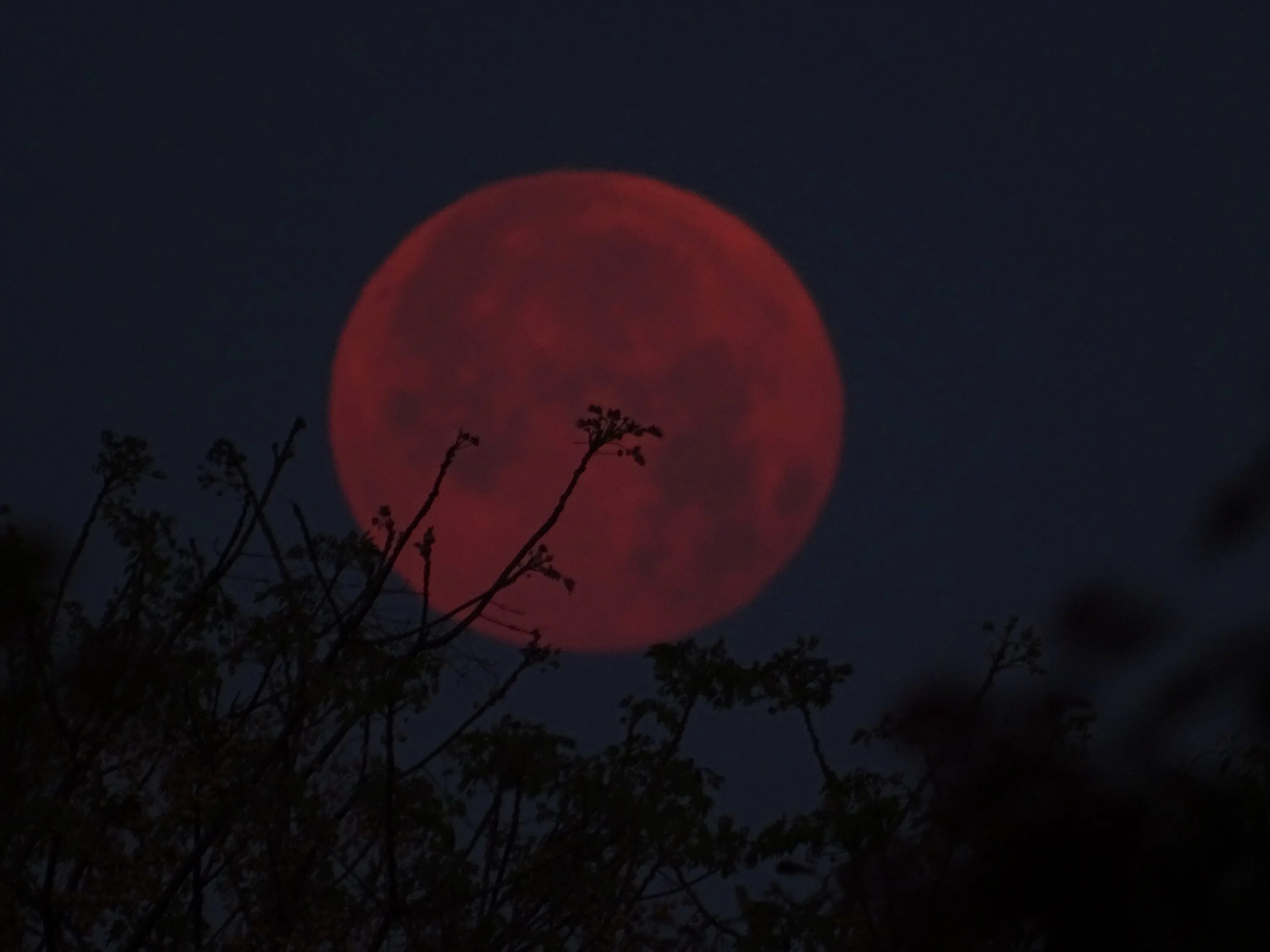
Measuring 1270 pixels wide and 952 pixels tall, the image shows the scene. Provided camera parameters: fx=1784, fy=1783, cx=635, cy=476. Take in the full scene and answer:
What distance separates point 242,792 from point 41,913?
56.3 inches

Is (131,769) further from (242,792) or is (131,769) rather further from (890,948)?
(890,948)

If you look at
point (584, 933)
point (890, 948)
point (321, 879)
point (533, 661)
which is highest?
point (533, 661)

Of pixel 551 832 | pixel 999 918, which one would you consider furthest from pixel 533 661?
pixel 999 918

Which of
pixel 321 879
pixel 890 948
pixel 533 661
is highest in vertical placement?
pixel 533 661

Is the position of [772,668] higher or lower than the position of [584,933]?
higher

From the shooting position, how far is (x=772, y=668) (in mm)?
13227

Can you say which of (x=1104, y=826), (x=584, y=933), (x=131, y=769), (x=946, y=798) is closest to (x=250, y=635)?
(x=131, y=769)

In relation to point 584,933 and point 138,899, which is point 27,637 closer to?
point 138,899

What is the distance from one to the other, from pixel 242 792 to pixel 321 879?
1.56 m

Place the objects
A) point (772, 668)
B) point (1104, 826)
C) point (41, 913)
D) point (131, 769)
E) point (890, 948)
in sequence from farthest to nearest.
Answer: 1. point (772, 668)
2. point (131, 769)
3. point (41, 913)
4. point (890, 948)
5. point (1104, 826)

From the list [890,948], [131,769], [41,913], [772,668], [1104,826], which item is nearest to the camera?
[1104,826]

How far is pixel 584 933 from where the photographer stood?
12.5 m

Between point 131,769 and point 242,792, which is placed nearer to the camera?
point 242,792

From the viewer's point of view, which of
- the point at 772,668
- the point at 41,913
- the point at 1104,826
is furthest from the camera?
the point at 772,668
